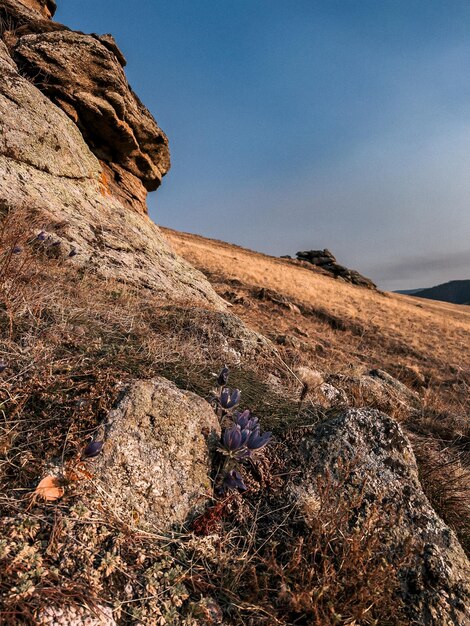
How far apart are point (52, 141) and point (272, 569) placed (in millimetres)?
8524

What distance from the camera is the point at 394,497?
6.86 feet

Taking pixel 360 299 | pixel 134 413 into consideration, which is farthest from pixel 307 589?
pixel 360 299

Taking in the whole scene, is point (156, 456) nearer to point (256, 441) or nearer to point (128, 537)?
point (128, 537)

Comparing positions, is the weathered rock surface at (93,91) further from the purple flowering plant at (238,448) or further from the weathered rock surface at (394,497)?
the weathered rock surface at (394,497)

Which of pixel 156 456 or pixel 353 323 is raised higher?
pixel 156 456

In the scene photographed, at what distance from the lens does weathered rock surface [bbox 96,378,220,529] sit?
1.78 m

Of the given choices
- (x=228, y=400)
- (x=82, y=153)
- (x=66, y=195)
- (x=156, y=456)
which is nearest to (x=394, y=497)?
(x=228, y=400)

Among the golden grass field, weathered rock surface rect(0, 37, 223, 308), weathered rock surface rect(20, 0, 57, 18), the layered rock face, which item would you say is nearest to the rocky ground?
weathered rock surface rect(0, 37, 223, 308)

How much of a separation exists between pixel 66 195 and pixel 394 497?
766cm

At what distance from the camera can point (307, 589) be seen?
1.58m

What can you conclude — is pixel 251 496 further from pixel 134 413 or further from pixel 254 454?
pixel 134 413

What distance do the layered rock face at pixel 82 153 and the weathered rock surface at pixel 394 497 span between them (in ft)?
15.3

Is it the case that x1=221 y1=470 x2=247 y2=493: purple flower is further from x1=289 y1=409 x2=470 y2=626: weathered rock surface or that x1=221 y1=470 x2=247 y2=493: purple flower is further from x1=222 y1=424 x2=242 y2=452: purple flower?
x1=289 y1=409 x2=470 y2=626: weathered rock surface

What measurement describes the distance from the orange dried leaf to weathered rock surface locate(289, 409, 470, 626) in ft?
4.22
